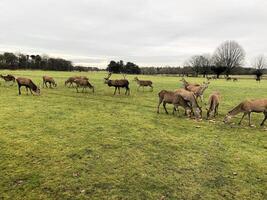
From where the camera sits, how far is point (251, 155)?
866cm

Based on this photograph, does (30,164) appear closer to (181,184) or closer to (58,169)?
(58,169)

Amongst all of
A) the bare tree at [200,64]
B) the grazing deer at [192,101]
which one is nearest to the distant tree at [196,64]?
the bare tree at [200,64]

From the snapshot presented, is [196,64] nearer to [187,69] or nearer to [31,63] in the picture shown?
[187,69]

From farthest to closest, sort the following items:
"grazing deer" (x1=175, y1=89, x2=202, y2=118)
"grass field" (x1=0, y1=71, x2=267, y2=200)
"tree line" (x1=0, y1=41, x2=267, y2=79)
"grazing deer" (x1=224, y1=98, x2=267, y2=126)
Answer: "tree line" (x1=0, y1=41, x2=267, y2=79) < "grazing deer" (x1=175, y1=89, x2=202, y2=118) < "grazing deer" (x1=224, y1=98, x2=267, y2=126) < "grass field" (x1=0, y1=71, x2=267, y2=200)

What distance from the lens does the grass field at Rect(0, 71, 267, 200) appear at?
6227 millimetres

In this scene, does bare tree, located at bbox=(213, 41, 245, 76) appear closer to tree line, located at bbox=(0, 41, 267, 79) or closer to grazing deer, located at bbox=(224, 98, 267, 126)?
tree line, located at bbox=(0, 41, 267, 79)

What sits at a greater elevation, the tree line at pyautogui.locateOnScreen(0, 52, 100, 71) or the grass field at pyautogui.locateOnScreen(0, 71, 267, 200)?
the tree line at pyautogui.locateOnScreen(0, 52, 100, 71)

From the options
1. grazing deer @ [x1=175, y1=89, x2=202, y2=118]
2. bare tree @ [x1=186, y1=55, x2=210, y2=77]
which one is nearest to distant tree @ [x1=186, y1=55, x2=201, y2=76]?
bare tree @ [x1=186, y1=55, x2=210, y2=77]

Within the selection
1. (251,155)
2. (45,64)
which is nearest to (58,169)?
(251,155)

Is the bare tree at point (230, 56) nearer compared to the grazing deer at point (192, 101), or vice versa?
the grazing deer at point (192, 101)

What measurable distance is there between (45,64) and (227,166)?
9716 cm

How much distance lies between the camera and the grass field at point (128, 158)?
6.23m

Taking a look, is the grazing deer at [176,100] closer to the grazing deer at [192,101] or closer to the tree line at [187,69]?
the grazing deer at [192,101]

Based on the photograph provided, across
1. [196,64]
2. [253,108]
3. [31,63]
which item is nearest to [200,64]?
[196,64]
